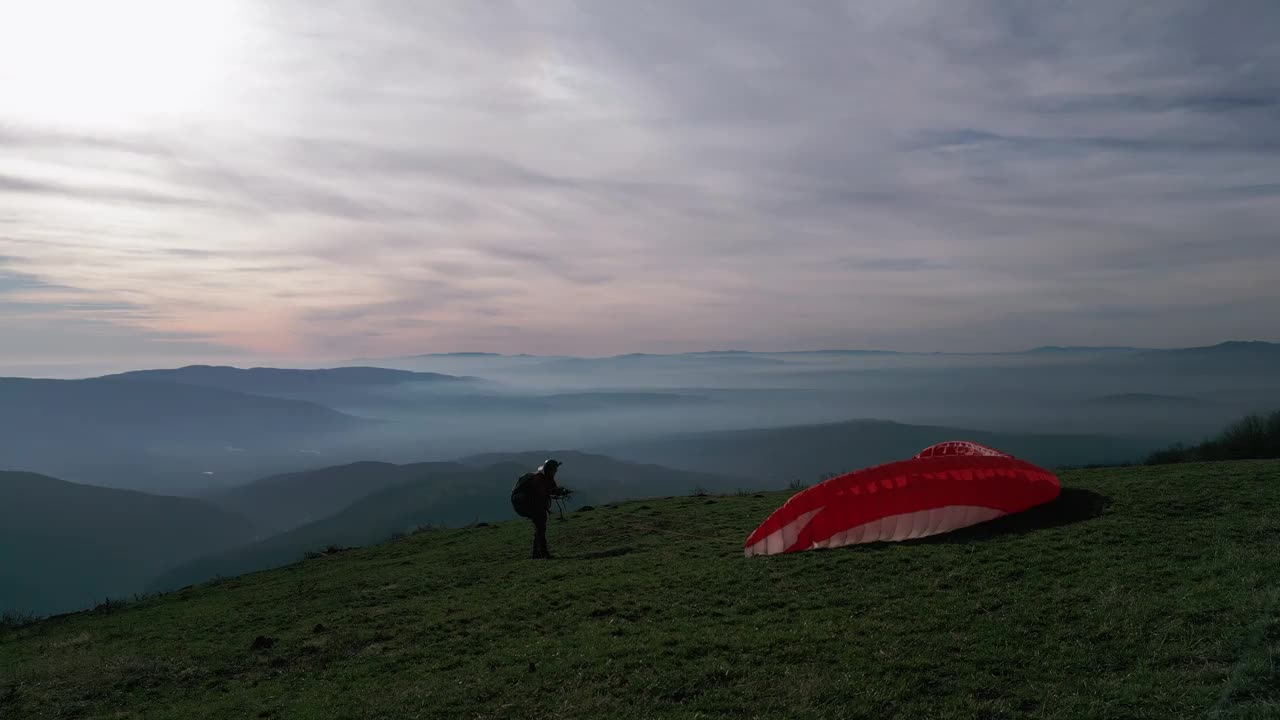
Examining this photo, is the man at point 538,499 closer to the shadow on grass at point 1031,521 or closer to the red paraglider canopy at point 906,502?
the red paraglider canopy at point 906,502

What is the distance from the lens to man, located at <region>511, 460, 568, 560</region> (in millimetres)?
21594

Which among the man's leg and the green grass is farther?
the man's leg

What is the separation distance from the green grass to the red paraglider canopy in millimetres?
647

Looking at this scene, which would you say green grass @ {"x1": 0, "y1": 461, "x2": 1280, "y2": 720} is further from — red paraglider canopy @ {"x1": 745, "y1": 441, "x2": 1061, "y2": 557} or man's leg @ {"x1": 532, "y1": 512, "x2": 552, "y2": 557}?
man's leg @ {"x1": 532, "y1": 512, "x2": 552, "y2": 557}

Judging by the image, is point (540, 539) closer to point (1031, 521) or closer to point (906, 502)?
point (906, 502)

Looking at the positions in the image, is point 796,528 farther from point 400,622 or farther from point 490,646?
point 400,622

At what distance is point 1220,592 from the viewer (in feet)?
35.1

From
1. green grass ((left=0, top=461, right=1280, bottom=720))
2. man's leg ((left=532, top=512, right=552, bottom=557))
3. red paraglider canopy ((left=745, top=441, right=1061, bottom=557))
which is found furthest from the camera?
man's leg ((left=532, top=512, right=552, bottom=557))

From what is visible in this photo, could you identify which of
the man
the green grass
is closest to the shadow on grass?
the green grass

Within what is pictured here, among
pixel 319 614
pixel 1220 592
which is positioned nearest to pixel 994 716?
pixel 1220 592

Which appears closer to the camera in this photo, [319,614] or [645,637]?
[645,637]

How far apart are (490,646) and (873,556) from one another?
9.04 meters

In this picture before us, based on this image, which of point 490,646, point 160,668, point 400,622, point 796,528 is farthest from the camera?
point 796,528

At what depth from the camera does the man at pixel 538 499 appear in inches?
850
